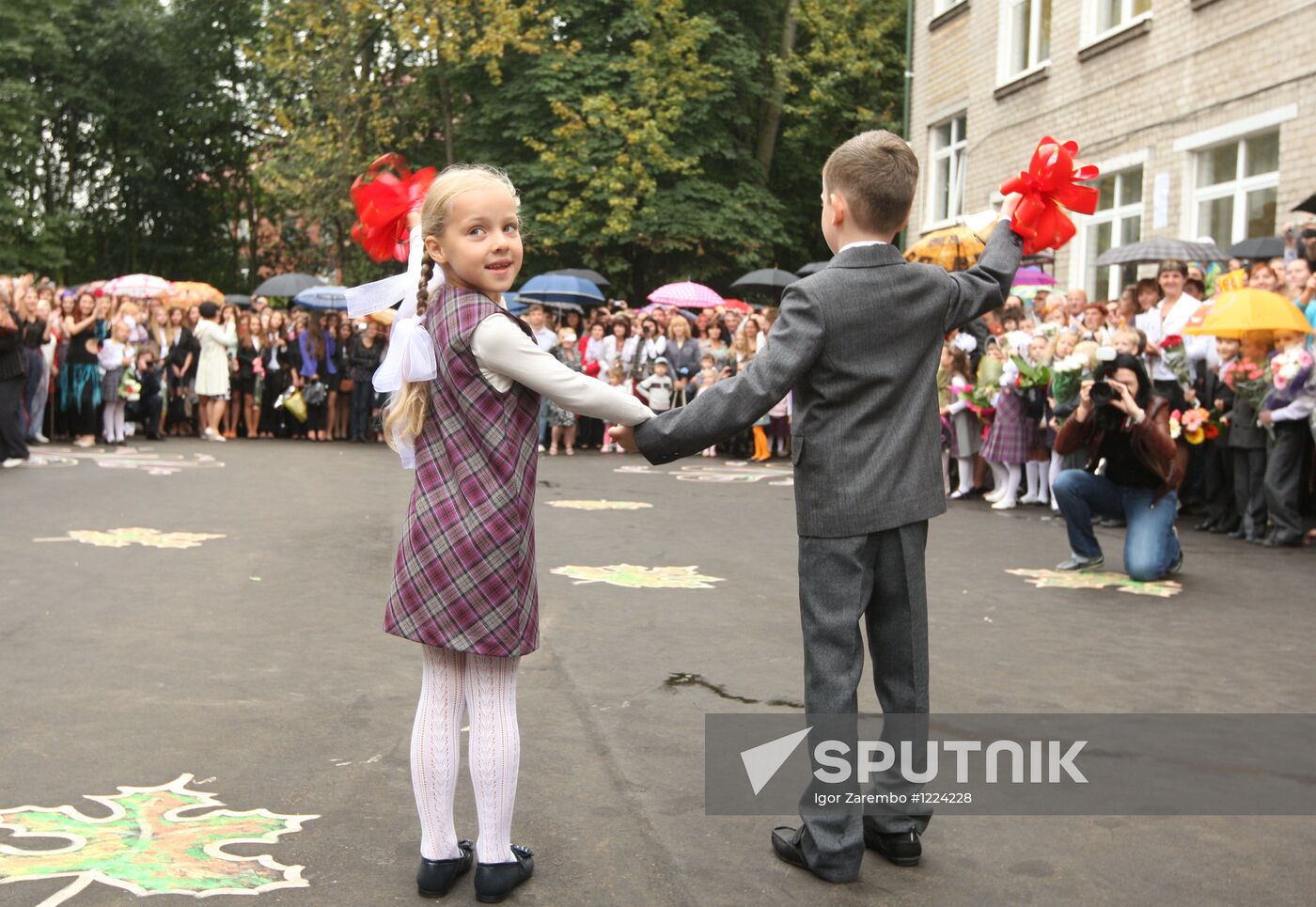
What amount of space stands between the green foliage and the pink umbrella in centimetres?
483

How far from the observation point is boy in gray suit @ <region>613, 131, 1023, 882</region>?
12.5 ft

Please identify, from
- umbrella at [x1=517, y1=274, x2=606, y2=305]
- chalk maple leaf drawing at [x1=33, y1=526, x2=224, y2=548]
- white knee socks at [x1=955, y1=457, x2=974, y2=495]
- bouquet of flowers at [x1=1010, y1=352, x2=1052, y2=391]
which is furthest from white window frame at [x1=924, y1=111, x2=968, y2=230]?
chalk maple leaf drawing at [x1=33, y1=526, x2=224, y2=548]

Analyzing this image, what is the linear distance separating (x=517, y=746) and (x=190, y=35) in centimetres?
4225

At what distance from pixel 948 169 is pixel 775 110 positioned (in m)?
8.73

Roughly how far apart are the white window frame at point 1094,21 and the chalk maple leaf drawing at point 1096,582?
12265 mm

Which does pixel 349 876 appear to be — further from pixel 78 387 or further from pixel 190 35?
→ pixel 190 35

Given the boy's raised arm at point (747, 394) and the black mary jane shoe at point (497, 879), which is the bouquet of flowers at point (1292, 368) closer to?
the boy's raised arm at point (747, 394)

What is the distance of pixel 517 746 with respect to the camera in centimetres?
379

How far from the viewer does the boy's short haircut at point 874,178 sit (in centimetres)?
384

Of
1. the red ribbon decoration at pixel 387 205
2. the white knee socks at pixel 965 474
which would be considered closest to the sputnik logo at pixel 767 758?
the red ribbon decoration at pixel 387 205

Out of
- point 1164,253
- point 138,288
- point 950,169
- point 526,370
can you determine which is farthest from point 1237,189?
point 138,288

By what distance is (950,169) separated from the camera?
87.6 ft

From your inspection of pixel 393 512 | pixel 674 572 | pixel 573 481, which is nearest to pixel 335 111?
pixel 573 481

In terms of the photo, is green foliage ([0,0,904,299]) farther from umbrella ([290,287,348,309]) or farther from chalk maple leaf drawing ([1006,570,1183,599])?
chalk maple leaf drawing ([1006,570,1183,599])
